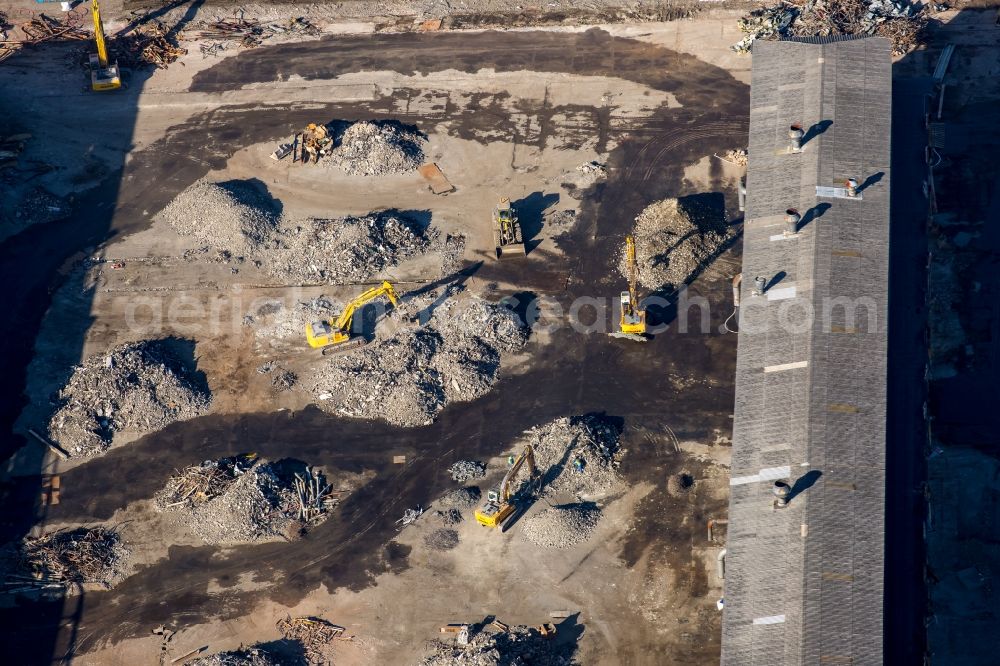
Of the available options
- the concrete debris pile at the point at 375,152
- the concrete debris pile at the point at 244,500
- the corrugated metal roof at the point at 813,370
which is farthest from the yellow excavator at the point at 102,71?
the corrugated metal roof at the point at 813,370

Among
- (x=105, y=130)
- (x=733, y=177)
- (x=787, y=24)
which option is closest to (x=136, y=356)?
(x=105, y=130)

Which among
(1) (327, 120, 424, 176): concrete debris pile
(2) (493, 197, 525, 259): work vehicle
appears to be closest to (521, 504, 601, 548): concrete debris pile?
(2) (493, 197, 525, 259): work vehicle

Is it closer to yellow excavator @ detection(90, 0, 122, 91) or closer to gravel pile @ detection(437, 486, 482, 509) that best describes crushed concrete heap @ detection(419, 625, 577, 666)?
gravel pile @ detection(437, 486, 482, 509)

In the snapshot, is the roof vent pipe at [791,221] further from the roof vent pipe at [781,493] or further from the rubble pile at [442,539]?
the rubble pile at [442,539]

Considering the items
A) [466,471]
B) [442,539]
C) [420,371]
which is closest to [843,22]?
[420,371]

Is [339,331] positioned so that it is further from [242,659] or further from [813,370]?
[813,370]
